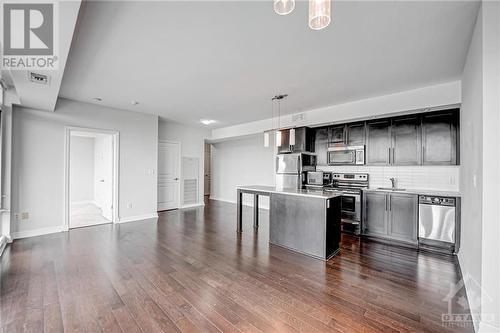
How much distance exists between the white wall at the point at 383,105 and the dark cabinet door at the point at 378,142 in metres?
0.33

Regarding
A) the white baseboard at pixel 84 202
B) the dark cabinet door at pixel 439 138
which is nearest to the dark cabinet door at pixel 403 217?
the dark cabinet door at pixel 439 138

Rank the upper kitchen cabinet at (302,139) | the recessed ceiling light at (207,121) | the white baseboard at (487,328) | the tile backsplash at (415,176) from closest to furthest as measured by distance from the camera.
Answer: the white baseboard at (487,328), the tile backsplash at (415,176), the upper kitchen cabinet at (302,139), the recessed ceiling light at (207,121)

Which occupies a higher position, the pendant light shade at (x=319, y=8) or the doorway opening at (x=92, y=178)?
the pendant light shade at (x=319, y=8)

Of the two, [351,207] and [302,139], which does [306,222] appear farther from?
[302,139]

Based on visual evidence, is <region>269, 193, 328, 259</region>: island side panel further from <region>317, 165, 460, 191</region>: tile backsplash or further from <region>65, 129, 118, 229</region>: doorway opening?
<region>65, 129, 118, 229</region>: doorway opening

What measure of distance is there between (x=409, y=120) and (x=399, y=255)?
2451mm

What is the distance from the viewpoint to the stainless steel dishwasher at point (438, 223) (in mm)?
3516

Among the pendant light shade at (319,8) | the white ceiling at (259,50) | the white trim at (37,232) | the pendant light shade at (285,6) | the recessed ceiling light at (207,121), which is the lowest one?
the white trim at (37,232)

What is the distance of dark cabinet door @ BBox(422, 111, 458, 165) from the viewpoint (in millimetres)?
3801

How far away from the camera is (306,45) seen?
2561 millimetres

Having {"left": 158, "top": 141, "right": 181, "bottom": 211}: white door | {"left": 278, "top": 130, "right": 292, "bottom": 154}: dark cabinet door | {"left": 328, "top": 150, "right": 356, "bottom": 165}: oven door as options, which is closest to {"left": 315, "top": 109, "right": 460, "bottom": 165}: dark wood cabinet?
{"left": 328, "top": 150, "right": 356, "bottom": 165}: oven door

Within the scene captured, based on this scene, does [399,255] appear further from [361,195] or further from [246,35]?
[246,35]

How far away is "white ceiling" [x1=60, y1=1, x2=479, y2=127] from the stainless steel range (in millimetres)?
1837

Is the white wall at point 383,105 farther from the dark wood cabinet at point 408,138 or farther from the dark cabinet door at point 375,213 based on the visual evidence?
the dark cabinet door at point 375,213
